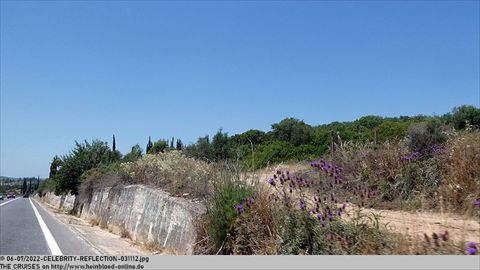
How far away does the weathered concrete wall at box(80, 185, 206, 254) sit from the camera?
1013cm

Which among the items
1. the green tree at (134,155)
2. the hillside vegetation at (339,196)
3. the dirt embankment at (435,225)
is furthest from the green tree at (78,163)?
the dirt embankment at (435,225)

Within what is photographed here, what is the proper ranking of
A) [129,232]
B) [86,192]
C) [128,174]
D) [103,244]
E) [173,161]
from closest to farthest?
[103,244] → [129,232] → [173,161] → [128,174] → [86,192]

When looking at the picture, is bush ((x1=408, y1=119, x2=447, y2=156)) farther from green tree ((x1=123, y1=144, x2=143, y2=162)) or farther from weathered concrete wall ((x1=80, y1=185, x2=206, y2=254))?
green tree ((x1=123, y1=144, x2=143, y2=162))

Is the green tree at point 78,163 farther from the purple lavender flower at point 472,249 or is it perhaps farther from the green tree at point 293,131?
the purple lavender flower at point 472,249

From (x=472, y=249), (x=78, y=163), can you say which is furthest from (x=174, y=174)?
(x=78, y=163)

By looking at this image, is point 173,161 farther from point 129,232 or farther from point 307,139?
point 307,139

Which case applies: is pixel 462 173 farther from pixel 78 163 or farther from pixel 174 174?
pixel 78 163

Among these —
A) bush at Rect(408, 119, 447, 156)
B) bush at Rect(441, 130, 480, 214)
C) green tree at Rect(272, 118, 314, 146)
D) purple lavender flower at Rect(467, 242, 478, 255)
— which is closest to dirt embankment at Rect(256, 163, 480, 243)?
purple lavender flower at Rect(467, 242, 478, 255)

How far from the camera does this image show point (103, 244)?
1373 cm

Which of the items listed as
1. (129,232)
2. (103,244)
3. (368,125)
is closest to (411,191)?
(103,244)

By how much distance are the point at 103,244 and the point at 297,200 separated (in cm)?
865

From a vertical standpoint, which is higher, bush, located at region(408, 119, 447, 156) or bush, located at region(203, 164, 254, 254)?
bush, located at region(408, 119, 447, 156)

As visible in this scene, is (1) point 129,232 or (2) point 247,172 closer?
(2) point 247,172

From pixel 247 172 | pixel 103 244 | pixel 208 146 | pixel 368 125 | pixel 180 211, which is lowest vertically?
pixel 103 244
